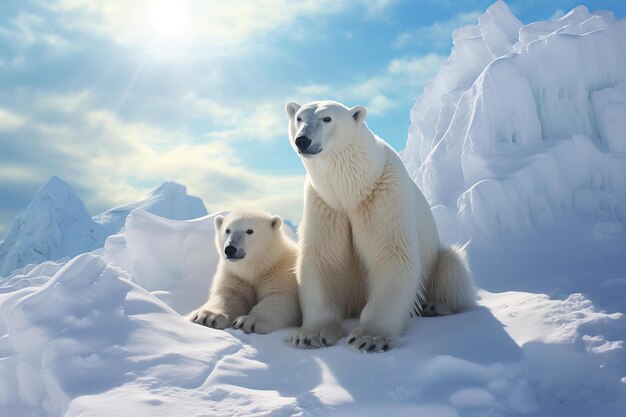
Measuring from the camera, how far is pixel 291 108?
4289 millimetres

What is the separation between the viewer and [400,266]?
155 inches

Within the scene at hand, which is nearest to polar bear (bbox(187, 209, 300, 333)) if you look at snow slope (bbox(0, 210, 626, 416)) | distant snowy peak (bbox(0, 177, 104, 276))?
snow slope (bbox(0, 210, 626, 416))

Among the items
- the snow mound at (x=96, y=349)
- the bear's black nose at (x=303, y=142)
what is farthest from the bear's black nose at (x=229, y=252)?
the bear's black nose at (x=303, y=142)

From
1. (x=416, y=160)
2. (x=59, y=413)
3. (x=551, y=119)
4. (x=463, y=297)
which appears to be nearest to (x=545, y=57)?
(x=551, y=119)

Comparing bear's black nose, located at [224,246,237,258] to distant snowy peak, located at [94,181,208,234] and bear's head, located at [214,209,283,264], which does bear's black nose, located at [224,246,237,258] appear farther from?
distant snowy peak, located at [94,181,208,234]

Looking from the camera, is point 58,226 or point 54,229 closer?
point 58,226

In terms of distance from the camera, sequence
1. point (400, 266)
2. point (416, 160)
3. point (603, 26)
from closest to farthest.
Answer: point (400, 266) < point (603, 26) < point (416, 160)

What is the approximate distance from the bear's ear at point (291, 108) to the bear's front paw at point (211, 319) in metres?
1.72

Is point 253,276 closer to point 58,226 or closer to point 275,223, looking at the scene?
point 275,223

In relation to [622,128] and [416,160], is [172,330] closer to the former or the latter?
[622,128]

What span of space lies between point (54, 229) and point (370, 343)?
201ft

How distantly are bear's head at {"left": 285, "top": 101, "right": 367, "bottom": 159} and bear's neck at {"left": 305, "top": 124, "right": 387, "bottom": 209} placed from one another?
6cm

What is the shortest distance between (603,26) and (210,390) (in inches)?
500

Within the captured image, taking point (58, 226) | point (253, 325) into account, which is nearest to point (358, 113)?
point (253, 325)
